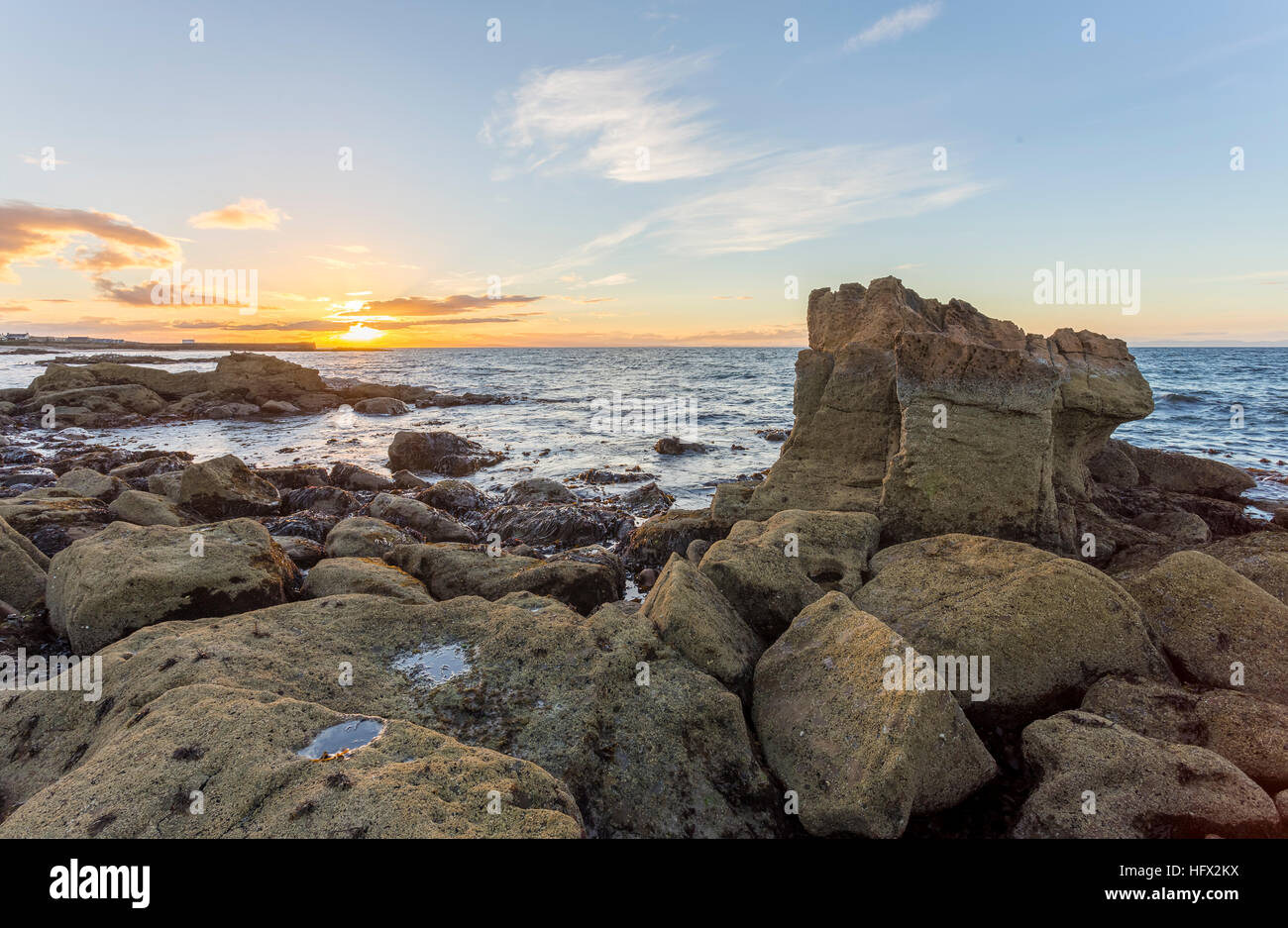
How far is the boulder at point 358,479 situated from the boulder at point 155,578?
11.9 meters

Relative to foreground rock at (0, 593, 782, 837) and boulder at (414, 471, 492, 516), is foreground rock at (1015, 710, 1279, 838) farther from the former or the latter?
boulder at (414, 471, 492, 516)

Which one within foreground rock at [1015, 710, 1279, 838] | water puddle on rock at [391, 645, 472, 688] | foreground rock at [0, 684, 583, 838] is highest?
foreground rock at [0, 684, 583, 838]

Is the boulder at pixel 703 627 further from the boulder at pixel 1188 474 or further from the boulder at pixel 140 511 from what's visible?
the boulder at pixel 1188 474

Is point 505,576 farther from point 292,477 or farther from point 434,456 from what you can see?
point 434,456

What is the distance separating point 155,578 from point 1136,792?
1122cm

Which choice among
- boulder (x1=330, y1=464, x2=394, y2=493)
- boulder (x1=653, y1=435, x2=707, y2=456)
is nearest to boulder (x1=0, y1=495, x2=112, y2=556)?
boulder (x1=330, y1=464, x2=394, y2=493)

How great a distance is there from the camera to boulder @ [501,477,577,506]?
19578 millimetres

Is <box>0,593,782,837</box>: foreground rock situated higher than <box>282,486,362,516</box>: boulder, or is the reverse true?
<box>282,486,362,516</box>: boulder

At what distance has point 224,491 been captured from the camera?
16.2 meters

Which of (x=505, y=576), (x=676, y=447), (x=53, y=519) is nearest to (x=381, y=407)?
(x=676, y=447)

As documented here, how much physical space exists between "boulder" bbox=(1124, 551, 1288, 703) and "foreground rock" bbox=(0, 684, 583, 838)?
714 centimetres

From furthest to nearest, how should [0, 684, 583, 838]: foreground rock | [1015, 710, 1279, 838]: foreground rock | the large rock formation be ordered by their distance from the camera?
the large rock formation < [1015, 710, 1279, 838]: foreground rock < [0, 684, 583, 838]: foreground rock
